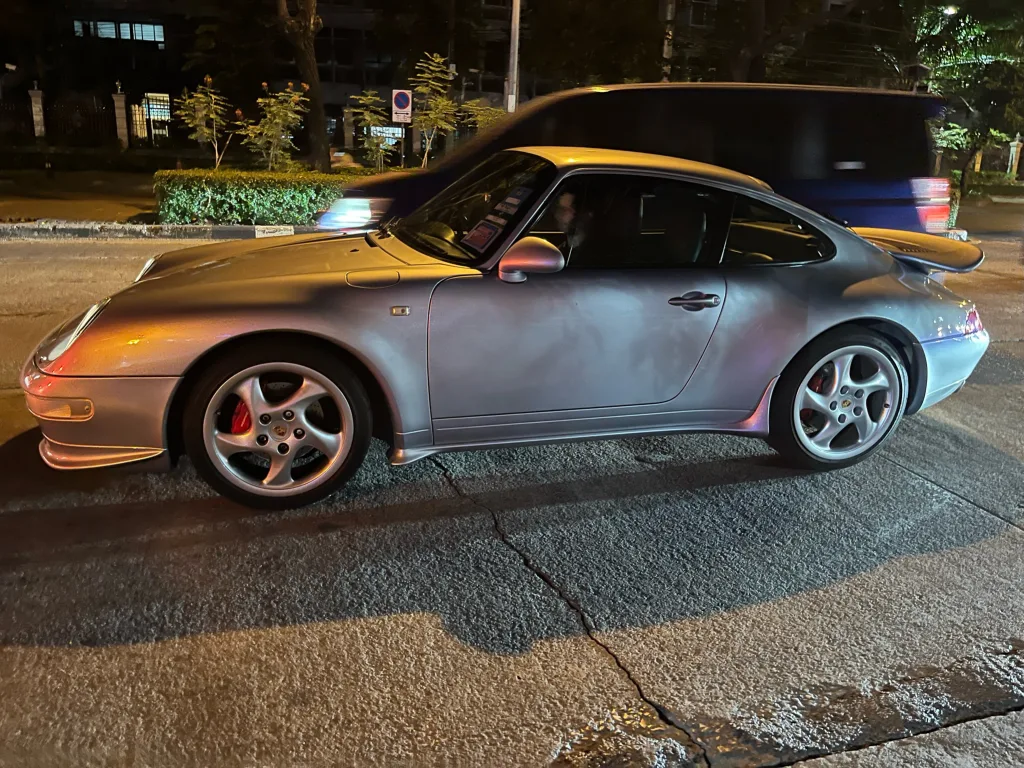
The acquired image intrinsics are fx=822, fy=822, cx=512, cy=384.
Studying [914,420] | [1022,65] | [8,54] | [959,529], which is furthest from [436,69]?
[8,54]

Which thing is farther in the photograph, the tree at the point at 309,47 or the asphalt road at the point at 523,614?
the tree at the point at 309,47

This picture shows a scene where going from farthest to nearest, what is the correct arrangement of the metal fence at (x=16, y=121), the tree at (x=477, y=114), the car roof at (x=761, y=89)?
the metal fence at (x=16, y=121)
the tree at (x=477, y=114)
the car roof at (x=761, y=89)

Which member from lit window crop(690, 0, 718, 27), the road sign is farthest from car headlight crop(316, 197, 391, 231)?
lit window crop(690, 0, 718, 27)

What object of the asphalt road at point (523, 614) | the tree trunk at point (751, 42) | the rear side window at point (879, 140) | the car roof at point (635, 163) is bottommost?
the asphalt road at point (523, 614)

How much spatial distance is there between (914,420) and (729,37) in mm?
23735

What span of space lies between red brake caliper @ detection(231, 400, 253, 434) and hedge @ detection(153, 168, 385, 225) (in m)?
9.01

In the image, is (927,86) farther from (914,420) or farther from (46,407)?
(46,407)

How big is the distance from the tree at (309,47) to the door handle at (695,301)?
14.8 meters

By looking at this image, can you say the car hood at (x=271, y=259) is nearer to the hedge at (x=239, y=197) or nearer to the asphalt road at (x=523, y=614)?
the asphalt road at (x=523, y=614)

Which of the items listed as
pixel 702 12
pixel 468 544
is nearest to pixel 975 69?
pixel 702 12

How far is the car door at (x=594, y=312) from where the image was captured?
3387mm

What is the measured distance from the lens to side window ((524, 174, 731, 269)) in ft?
Result: 11.9

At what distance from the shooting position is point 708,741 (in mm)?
2281

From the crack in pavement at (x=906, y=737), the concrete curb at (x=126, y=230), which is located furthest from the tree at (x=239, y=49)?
the crack in pavement at (x=906, y=737)
